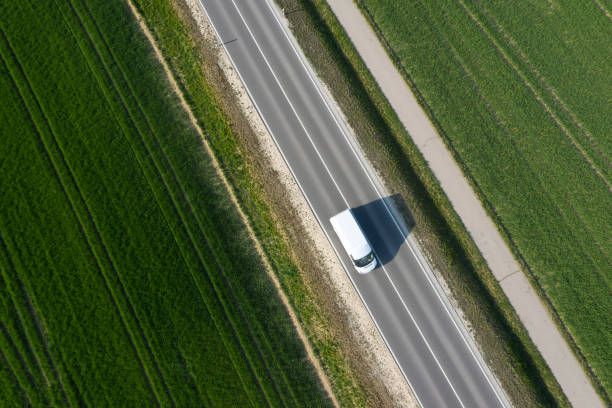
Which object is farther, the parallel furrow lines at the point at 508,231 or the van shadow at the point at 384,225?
the van shadow at the point at 384,225

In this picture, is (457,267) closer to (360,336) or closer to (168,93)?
(360,336)

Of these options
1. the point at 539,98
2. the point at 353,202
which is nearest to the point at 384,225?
the point at 353,202

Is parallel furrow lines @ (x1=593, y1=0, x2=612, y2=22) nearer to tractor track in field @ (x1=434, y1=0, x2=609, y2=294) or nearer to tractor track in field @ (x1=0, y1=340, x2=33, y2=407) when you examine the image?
tractor track in field @ (x1=434, y1=0, x2=609, y2=294)

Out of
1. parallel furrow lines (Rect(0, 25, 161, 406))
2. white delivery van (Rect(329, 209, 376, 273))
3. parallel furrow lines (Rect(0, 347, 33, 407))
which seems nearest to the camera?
parallel furrow lines (Rect(0, 347, 33, 407))

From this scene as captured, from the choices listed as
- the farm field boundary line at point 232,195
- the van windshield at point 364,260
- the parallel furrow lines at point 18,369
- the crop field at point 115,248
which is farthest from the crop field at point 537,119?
the parallel furrow lines at point 18,369

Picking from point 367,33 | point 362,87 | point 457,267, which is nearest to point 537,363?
point 457,267

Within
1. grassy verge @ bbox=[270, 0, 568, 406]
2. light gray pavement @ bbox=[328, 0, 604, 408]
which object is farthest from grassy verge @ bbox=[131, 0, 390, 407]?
light gray pavement @ bbox=[328, 0, 604, 408]

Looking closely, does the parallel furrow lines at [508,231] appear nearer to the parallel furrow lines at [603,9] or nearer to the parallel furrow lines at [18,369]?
the parallel furrow lines at [603,9]
